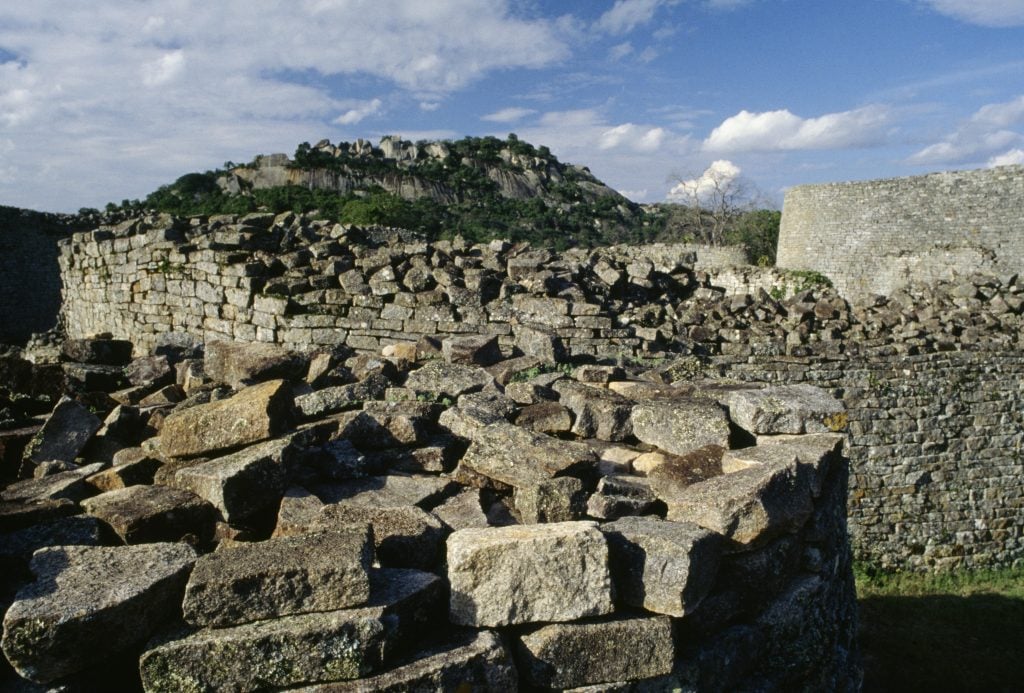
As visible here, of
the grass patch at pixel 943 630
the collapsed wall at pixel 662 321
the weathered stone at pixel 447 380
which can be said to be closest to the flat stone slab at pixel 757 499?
the weathered stone at pixel 447 380

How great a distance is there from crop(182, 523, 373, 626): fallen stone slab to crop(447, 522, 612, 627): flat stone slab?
35 cm

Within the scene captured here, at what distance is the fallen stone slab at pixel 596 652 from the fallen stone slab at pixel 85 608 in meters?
1.20

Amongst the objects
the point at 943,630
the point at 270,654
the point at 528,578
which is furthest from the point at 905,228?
the point at 270,654

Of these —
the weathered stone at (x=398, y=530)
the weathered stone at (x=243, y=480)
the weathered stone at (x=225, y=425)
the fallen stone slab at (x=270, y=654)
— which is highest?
the weathered stone at (x=225, y=425)

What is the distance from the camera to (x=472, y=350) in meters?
5.14

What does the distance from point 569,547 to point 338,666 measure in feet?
2.78

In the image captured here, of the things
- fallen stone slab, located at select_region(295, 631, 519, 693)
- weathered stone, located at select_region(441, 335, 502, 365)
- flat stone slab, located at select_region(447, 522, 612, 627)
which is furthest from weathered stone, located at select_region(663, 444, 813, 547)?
weathered stone, located at select_region(441, 335, 502, 365)

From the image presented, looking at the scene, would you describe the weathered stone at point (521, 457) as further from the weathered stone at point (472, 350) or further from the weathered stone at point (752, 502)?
the weathered stone at point (472, 350)

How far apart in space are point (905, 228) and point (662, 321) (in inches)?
754

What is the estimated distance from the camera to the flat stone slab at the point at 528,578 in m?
2.45

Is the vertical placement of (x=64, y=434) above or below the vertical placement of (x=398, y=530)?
above

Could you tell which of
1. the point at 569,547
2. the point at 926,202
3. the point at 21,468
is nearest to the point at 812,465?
the point at 569,547

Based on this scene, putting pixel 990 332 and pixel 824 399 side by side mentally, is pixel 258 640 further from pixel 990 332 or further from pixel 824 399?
pixel 990 332

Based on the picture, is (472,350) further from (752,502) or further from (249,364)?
(752,502)
